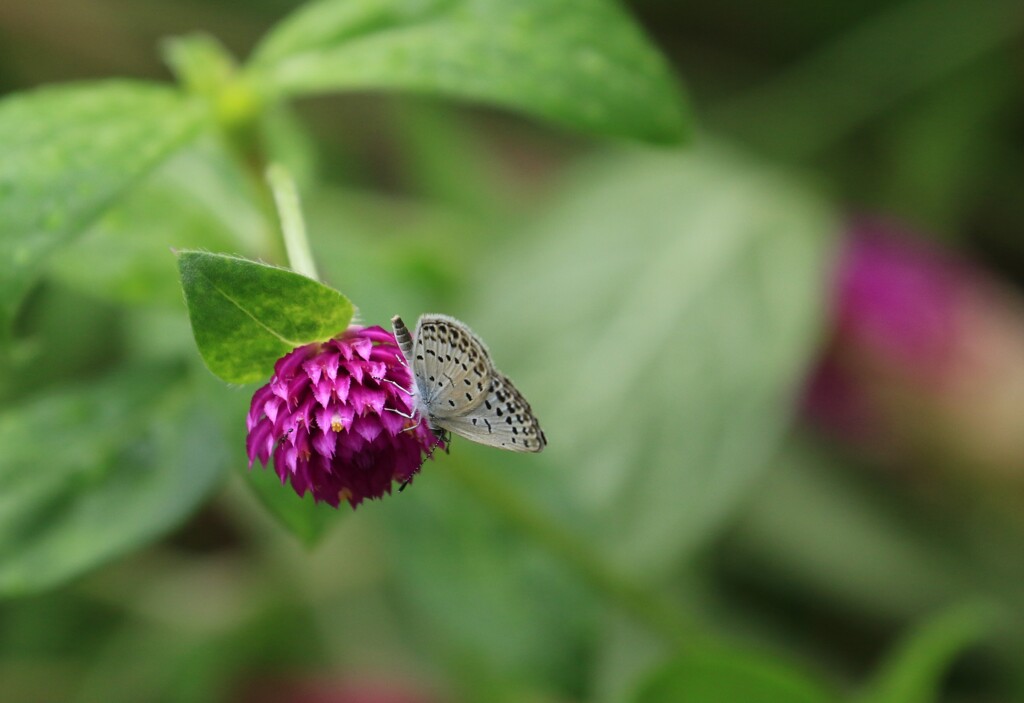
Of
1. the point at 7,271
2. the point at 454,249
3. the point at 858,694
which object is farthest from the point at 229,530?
the point at 7,271

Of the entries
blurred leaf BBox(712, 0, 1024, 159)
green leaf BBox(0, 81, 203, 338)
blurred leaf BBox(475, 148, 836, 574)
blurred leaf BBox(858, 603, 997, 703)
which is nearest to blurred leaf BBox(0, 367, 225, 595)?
green leaf BBox(0, 81, 203, 338)

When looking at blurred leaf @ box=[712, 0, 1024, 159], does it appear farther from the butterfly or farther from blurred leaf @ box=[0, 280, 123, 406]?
the butterfly

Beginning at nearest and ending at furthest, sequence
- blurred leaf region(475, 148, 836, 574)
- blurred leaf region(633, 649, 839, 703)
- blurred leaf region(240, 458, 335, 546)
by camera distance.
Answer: blurred leaf region(240, 458, 335, 546)
blurred leaf region(633, 649, 839, 703)
blurred leaf region(475, 148, 836, 574)

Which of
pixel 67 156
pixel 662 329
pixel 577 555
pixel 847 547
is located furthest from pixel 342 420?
pixel 847 547

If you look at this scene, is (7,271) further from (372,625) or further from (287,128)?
(372,625)

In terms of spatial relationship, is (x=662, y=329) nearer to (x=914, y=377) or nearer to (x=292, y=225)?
(x=914, y=377)

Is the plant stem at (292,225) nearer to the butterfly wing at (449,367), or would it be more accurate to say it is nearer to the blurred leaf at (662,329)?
the butterfly wing at (449,367)

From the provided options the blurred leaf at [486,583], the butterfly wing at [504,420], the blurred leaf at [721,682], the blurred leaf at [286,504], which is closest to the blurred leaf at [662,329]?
the blurred leaf at [486,583]
